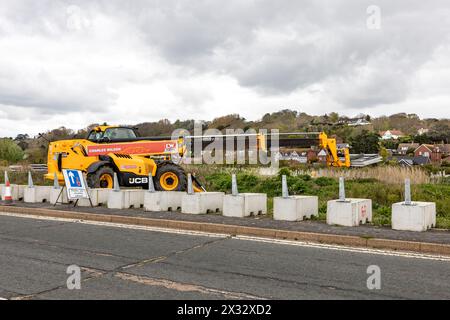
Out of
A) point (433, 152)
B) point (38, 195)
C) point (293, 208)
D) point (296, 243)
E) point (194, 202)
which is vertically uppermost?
point (433, 152)

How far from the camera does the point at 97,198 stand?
16000mm

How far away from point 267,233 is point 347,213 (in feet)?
6.57

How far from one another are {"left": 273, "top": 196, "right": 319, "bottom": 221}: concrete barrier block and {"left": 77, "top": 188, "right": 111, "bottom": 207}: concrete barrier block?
21.6 ft

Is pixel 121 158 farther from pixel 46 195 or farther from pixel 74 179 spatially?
pixel 46 195

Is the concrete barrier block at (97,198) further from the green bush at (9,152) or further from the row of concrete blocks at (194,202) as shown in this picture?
the green bush at (9,152)

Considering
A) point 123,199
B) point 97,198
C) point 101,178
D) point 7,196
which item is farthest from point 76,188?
point 7,196

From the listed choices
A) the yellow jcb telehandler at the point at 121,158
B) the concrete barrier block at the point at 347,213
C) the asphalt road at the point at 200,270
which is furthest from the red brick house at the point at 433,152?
the asphalt road at the point at 200,270

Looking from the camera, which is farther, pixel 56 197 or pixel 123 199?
pixel 56 197

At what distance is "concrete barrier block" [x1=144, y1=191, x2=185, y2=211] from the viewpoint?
1423 cm

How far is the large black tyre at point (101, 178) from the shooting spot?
1736 centimetres

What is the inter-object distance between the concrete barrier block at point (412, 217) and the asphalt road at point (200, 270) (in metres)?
2.08

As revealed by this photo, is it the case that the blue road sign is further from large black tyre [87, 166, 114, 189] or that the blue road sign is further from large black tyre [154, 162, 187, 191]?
large black tyre [154, 162, 187, 191]
